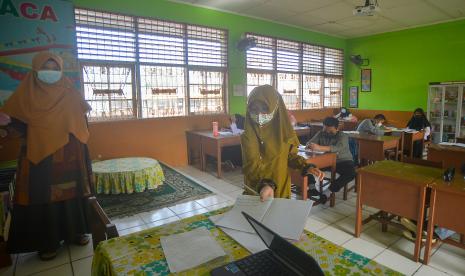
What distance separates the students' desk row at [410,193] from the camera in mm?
2215

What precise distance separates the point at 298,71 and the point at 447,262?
570 centimetres

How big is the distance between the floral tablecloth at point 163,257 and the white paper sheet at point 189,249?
0.02m

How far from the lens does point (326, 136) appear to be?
12.8 feet

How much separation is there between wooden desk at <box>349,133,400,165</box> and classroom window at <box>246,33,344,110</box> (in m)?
2.70

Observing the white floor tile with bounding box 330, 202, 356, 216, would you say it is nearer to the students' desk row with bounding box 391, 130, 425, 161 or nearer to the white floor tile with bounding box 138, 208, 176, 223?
the white floor tile with bounding box 138, 208, 176, 223

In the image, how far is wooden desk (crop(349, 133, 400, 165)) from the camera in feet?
14.6

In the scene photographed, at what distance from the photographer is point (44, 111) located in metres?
2.29

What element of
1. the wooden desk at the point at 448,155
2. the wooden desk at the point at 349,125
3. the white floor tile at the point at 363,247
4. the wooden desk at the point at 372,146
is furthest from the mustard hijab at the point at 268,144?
the wooden desk at the point at 349,125

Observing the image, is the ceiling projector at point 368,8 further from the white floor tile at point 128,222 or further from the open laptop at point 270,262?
the open laptop at point 270,262

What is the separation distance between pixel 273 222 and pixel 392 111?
7795 millimetres

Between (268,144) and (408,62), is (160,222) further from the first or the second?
(408,62)

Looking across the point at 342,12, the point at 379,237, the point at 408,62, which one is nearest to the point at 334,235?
the point at 379,237

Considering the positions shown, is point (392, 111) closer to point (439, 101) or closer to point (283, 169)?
point (439, 101)

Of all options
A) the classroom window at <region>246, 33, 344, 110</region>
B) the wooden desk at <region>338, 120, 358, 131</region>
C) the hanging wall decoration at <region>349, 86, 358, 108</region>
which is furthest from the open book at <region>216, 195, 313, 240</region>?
the hanging wall decoration at <region>349, 86, 358, 108</region>
